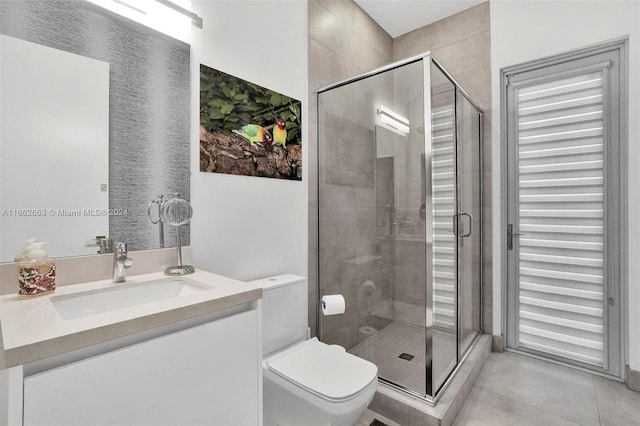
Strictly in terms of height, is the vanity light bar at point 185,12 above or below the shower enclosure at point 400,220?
above

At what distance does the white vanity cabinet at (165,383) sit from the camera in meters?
0.70

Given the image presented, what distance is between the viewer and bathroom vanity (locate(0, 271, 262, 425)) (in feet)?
2.23

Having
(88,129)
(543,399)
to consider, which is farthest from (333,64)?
(543,399)

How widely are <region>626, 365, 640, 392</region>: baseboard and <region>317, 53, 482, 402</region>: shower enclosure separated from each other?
3.03 feet

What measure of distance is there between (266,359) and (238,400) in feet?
1.48

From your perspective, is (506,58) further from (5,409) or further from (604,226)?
(5,409)

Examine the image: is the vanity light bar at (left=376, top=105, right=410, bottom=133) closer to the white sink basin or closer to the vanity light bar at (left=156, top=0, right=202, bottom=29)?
the vanity light bar at (left=156, top=0, right=202, bottom=29)

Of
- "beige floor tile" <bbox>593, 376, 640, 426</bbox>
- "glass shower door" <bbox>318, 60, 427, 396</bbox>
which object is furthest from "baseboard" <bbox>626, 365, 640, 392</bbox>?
"glass shower door" <bbox>318, 60, 427, 396</bbox>

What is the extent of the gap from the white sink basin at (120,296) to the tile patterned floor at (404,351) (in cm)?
124

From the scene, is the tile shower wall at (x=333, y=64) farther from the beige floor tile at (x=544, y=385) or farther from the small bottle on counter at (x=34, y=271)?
the small bottle on counter at (x=34, y=271)

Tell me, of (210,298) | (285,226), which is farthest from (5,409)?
(285,226)

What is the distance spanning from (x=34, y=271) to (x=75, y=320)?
14.0 inches

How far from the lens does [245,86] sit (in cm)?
173

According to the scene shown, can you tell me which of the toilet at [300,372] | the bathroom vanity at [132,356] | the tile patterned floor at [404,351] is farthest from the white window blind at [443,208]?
the bathroom vanity at [132,356]
